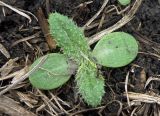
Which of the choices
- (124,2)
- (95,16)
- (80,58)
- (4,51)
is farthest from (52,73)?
(124,2)

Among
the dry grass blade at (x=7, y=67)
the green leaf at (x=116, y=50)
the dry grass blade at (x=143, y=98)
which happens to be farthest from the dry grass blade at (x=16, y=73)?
the dry grass blade at (x=143, y=98)

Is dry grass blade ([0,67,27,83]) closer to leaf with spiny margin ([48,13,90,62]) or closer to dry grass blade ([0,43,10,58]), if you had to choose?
dry grass blade ([0,43,10,58])

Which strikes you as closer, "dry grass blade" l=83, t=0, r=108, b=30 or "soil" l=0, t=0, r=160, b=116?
"soil" l=0, t=0, r=160, b=116

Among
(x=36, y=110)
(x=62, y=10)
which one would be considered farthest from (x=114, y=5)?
(x=36, y=110)

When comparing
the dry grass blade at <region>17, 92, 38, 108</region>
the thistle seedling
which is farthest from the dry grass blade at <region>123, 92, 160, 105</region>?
the dry grass blade at <region>17, 92, 38, 108</region>

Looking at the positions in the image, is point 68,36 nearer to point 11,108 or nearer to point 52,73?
point 52,73

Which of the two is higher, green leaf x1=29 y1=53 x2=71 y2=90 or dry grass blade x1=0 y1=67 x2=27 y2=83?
dry grass blade x1=0 y1=67 x2=27 y2=83
